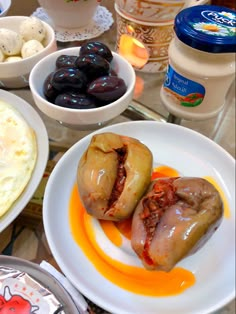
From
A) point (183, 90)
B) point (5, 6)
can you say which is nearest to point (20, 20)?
point (5, 6)

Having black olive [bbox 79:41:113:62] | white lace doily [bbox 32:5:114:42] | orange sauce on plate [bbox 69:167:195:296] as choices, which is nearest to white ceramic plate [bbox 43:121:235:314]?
orange sauce on plate [bbox 69:167:195:296]

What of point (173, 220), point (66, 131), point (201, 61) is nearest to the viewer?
point (173, 220)

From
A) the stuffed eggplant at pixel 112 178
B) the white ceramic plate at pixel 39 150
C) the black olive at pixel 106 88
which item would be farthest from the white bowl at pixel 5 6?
the stuffed eggplant at pixel 112 178

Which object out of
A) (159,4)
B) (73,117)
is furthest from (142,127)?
(159,4)

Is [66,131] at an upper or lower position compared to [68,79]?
lower

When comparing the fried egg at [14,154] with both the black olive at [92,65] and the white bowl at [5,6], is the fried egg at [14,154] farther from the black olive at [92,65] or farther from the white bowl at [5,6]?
the white bowl at [5,6]

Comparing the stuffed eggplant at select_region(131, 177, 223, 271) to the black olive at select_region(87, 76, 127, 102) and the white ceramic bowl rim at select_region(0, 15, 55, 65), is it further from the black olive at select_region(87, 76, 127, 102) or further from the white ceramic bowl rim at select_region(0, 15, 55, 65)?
the white ceramic bowl rim at select_region(0, 15, 55, 65)

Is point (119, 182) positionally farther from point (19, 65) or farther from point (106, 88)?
point (19, 65)
